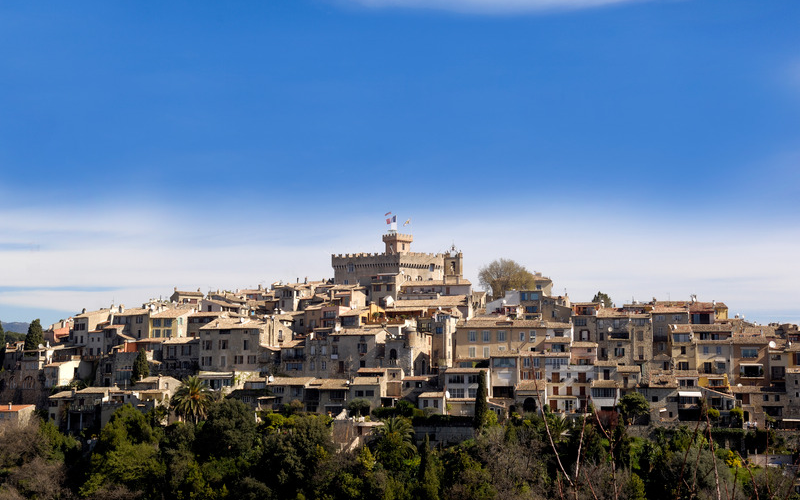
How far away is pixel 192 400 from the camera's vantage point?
76.0 m

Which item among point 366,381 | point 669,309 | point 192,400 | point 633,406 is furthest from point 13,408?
point 669,309

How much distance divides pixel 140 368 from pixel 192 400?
482 inches

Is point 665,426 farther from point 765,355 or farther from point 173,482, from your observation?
point 173,482

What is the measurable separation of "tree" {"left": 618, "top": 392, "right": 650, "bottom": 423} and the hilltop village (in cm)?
127

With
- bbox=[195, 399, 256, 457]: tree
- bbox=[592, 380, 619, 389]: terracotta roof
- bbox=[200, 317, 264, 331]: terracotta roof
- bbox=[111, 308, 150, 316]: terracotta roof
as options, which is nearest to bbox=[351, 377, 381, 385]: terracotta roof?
bbox=[195, 399, 256, 457]: tree

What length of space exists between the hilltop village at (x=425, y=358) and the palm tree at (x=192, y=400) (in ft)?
13.4

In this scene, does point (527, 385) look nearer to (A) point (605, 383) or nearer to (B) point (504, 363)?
(B) point (504, 363)

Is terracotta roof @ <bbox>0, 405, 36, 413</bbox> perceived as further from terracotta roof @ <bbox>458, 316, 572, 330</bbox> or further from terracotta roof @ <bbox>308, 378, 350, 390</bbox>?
terracotta roof @ <bbox>458, 316, 572, 330</bbox>

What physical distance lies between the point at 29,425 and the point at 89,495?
13.0 m

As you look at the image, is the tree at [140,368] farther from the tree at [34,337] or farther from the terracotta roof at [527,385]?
the terracotta roof at [527,385]

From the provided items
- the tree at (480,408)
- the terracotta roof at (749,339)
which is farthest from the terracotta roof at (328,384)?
the terracotta roof at (749,339)

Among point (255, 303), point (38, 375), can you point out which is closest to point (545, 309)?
point (255, 303)

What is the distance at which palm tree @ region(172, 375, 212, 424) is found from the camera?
2980 inches

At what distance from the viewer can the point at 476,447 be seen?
66438mm
